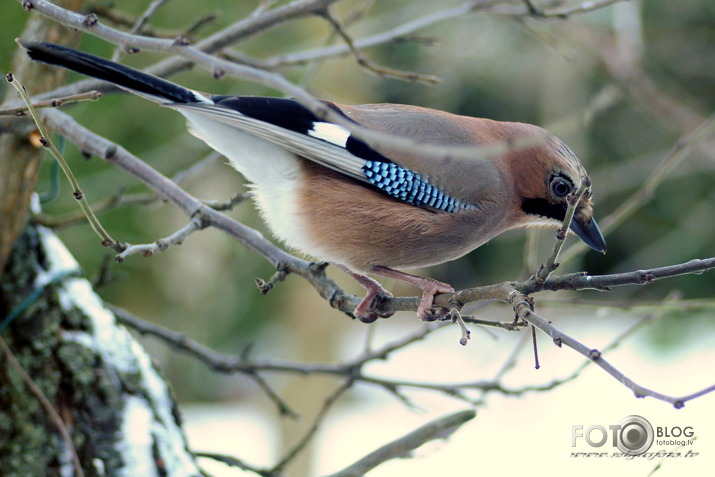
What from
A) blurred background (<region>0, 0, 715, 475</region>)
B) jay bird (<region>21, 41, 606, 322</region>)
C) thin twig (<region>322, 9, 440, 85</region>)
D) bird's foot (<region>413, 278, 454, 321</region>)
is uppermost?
blurred background (<region>0, 0, 715, 475</region>)

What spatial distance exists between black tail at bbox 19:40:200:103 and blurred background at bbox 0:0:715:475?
2618 millimetres

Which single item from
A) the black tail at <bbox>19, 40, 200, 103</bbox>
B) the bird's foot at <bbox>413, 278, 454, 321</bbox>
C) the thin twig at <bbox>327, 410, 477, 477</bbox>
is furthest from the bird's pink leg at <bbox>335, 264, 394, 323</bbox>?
the black tail at <bbox>19, 40, 200, 103</bbox>

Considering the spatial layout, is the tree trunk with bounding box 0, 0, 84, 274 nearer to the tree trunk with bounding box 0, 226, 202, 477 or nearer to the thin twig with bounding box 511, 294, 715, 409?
the tree trunk with bounding box 0, 226, 202, 477

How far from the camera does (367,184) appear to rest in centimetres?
302

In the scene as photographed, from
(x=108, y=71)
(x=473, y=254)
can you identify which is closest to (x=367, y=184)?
(x=108, y=71)

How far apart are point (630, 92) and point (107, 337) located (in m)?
4.39

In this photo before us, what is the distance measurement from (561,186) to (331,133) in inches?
38.4

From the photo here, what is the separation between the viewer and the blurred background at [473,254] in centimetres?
611

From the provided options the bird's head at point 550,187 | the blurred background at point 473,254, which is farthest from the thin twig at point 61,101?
the blurred background at point 473,254

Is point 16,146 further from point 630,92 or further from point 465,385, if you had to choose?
point 630,92

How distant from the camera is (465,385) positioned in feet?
10.0

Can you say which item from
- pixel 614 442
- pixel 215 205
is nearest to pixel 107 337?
pixel 215 205

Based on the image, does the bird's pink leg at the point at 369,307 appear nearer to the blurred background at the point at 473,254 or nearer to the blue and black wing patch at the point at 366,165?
the blue and black wing patch at the point at 366,165

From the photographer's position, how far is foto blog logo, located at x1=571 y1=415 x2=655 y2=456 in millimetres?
2865
